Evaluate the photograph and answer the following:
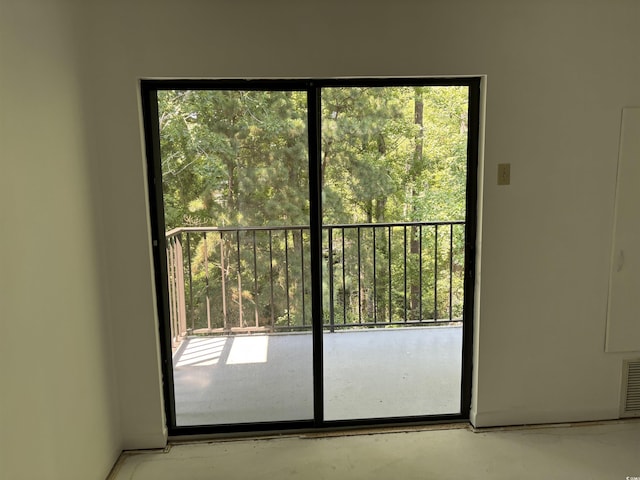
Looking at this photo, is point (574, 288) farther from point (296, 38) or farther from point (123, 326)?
point (123, 326)

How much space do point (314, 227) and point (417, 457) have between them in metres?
1.35

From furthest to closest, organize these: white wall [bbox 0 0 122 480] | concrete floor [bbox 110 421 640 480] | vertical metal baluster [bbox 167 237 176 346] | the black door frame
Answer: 1. vertical metal baluster [bbox 167 237 176 346]
2. the black door frame
3. concrete floor [bbox 110 421 640 480]
4. white wall [bbox 0 0 122 480]

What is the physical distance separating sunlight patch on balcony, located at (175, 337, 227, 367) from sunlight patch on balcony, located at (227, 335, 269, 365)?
7 centimetres

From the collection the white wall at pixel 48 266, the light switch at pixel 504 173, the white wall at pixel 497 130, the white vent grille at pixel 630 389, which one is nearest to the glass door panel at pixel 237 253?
the white wall at pixel 497 130

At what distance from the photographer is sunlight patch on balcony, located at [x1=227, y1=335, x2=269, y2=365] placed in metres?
2.54

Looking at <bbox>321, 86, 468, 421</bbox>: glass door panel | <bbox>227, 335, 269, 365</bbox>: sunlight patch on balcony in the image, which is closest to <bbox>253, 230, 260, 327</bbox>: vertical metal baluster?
<bbox>227, 335, 269, 365</bbox>: sunlight patch on balcony

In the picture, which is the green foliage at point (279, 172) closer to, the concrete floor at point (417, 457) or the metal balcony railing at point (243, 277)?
the metal balcony railing at point (243, 277)


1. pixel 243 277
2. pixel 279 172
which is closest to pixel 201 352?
pixel 243 277

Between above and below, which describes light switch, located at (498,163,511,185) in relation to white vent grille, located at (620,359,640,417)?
above

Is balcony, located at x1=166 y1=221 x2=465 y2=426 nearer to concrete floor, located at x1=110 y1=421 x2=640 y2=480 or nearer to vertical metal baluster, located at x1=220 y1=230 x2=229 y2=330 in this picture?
vertical metal baluster, located at x1=220 y1=230 x2=229 y2=330

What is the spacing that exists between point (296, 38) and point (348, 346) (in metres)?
2.29

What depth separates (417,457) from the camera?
7.59 ft

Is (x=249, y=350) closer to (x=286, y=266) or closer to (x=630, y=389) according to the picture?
(x=286, y=266)

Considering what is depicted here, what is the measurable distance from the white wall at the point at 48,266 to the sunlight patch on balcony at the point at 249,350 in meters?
0.68
